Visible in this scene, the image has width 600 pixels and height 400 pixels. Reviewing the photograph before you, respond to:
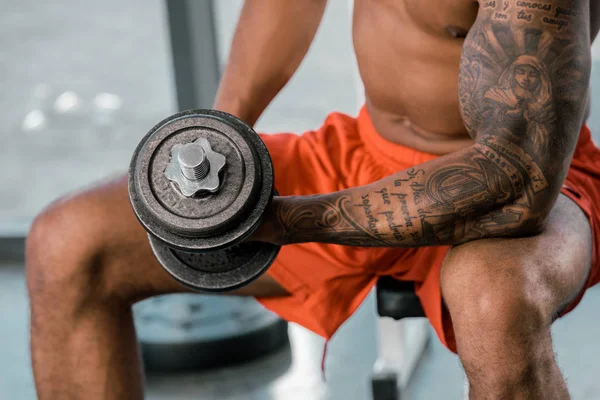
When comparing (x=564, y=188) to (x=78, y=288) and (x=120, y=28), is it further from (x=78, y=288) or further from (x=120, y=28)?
(x=120, y=28)

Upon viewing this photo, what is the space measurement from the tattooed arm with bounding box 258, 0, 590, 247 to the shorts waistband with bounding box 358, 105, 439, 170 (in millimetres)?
241

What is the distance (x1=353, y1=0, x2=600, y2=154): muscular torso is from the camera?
1.20 metres

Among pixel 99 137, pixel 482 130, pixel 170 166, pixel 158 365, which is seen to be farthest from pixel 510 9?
pixel 99 137

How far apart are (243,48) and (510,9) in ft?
1.59

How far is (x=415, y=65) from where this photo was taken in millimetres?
1253

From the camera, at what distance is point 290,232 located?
42.2 inches

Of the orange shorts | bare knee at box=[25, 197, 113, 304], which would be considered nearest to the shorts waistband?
the orange shorts

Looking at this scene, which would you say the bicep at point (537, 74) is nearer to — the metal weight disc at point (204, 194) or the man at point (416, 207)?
the man at point (416, 207)

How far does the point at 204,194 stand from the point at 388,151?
16.4 inches

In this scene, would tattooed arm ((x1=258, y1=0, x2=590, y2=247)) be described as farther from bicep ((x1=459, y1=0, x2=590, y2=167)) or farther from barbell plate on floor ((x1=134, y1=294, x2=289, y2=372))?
barbell plate on floor ((x1=134, y1=294, x2=289, y2=372))

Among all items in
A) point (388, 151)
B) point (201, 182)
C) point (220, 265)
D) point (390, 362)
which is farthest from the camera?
point (390, 362)

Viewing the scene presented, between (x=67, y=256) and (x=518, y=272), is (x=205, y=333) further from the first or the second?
(x=518, y=272)

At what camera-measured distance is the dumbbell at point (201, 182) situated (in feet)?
3.23

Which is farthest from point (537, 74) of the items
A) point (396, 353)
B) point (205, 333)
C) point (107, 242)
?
point (205, 333)
